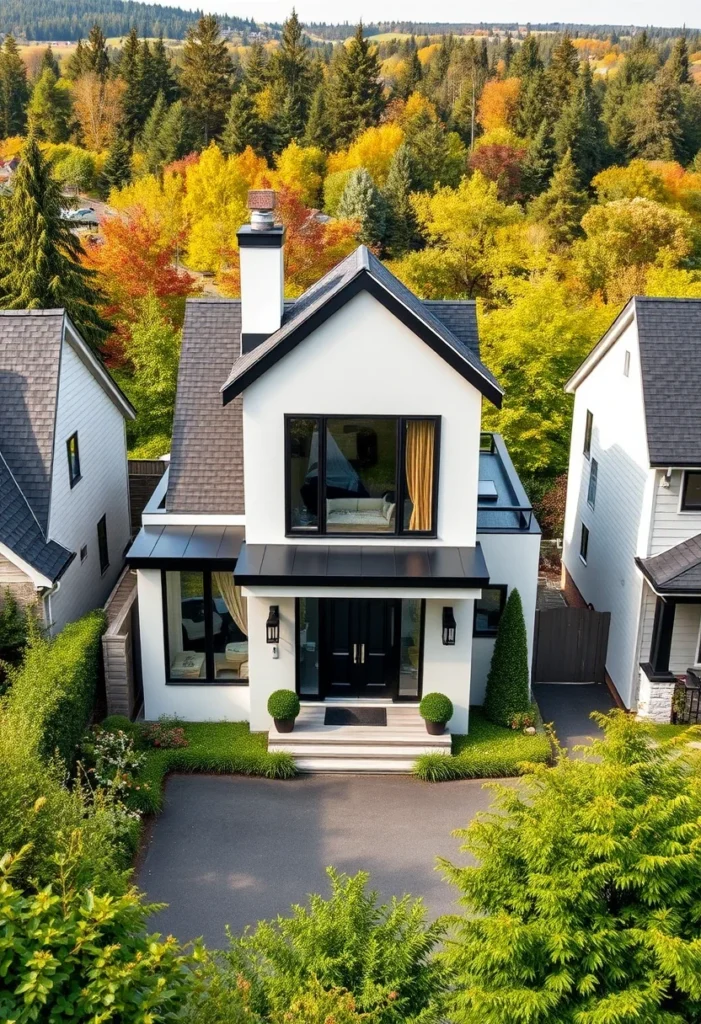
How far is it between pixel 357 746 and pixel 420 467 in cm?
533

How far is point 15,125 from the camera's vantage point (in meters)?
88.3

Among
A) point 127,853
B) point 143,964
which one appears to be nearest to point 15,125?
point 127,853

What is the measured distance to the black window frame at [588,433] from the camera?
2431cm

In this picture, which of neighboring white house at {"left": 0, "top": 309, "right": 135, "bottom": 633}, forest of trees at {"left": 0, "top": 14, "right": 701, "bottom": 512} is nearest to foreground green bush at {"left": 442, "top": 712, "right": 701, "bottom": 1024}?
neighboring white house at {"left": 0, "top": 309, "right": 135, "bottom": 633}

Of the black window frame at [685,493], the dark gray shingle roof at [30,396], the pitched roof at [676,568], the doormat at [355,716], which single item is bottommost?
the doormat at [355,716]

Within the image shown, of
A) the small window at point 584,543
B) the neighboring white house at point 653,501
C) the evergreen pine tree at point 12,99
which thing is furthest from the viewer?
the evergreen pine tree at point 12,99

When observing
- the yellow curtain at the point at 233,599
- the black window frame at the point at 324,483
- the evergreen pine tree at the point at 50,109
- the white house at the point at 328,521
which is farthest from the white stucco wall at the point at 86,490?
the evergreen pine tree at the point at 50,109

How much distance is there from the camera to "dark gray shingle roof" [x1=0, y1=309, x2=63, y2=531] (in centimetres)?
1848

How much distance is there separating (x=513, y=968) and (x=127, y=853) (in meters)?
7.89

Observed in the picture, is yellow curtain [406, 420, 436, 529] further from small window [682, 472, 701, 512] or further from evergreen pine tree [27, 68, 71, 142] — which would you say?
evergreen pine tree [27, 68, 71, 142]

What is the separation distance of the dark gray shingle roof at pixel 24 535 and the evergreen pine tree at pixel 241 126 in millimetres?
60293

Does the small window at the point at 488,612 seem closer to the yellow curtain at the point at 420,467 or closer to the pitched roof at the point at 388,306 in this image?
the yellow curtain at the point at 420,467

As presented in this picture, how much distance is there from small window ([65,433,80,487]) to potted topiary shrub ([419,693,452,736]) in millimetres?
8819

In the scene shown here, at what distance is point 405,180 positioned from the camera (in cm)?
6406
